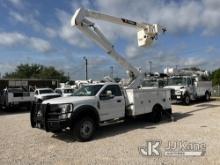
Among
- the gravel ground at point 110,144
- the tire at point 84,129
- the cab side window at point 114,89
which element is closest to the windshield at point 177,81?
the gravel ground at point 110,144

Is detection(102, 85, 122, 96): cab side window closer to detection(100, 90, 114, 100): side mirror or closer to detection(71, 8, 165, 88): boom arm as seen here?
detection(100, 90, 114, 100): side mirror

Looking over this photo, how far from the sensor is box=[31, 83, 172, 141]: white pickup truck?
9125 mm

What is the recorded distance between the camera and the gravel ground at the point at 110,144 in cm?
712

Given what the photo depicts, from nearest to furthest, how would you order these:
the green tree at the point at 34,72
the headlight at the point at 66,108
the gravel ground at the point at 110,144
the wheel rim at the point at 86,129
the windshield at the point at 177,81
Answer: the gravel ground at the point at 110,144 < the headlight at the point at 66,108 < the wheel rim at the point at 86,129 < the windshield at the point at 177,81 < the green tree at the point at 34,72

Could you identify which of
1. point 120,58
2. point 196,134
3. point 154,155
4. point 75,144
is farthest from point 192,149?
point 120,58

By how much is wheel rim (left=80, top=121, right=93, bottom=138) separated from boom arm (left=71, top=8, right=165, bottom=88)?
4824 millimetres

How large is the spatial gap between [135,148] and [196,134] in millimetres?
2754

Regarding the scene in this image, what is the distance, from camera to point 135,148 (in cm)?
813

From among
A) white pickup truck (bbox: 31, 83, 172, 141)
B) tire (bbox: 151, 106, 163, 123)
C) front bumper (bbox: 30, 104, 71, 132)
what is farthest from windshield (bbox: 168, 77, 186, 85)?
front bumper (bbox: 30, 104, 71, 132)

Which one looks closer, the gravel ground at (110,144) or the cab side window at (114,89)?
the gravel ground at (110,144)

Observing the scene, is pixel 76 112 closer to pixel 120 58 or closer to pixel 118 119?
pixel 118 119

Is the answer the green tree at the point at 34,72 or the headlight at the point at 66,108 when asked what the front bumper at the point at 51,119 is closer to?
the headlight at the point at 66,108

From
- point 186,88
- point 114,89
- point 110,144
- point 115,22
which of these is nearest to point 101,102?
point 114,89

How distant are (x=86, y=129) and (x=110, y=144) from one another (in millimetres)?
1097
